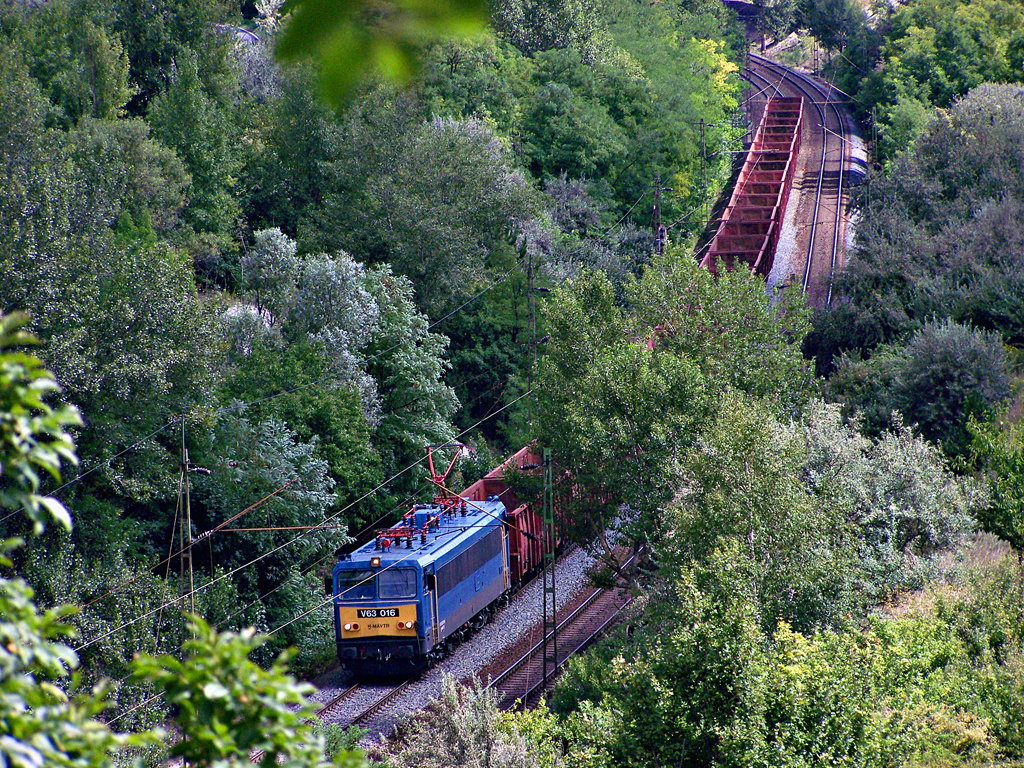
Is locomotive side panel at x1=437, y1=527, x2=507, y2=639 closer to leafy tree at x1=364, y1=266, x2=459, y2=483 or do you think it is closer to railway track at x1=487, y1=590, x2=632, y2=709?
railway track at x1=487, y1=590, x2=632, y2=709

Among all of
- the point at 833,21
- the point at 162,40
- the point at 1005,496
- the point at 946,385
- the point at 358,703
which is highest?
the point at 833,21

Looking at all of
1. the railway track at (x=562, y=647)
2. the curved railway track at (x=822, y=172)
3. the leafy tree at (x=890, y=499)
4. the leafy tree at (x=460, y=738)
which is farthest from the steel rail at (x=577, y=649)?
the curved railway track at (x=822, y=172)

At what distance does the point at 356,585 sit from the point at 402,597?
3.33 ft

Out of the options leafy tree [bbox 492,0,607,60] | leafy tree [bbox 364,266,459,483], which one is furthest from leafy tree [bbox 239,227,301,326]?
leafy tree [bbox 492,0,607,60]

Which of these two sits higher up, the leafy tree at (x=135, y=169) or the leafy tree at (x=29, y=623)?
the leafy tree at (x=29, y=623)

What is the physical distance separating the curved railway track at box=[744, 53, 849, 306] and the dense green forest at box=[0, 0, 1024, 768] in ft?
9.70

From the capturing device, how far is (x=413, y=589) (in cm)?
1978

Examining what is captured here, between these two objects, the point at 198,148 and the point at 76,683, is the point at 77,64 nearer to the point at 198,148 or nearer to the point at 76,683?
the point at 198,148

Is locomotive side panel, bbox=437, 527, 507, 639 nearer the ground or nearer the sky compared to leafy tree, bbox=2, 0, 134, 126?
nearer the ground

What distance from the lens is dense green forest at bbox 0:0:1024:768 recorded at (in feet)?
31.5

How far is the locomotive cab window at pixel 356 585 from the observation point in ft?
65.6

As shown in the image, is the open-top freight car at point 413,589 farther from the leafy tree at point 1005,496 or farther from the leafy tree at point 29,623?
the leafy tree at point 29,623

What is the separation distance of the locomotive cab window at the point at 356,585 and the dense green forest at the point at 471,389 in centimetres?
180

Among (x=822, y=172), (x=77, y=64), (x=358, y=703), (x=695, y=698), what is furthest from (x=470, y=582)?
(x=822, y=172)
